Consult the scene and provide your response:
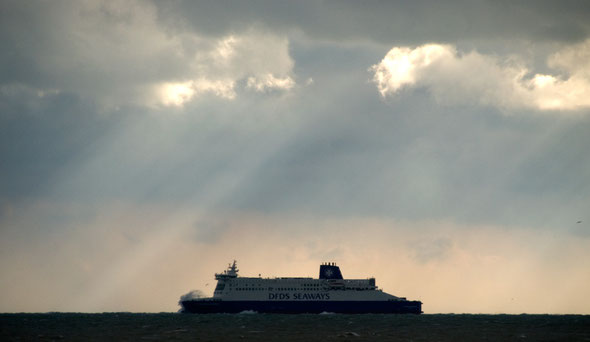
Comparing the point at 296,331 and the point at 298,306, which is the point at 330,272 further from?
the point at 296,331

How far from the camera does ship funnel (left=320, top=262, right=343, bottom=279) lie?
10919cm

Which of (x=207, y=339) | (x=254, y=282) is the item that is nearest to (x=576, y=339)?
(x=207, y=339)

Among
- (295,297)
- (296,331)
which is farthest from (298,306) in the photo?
(296,331)

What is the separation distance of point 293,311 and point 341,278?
1158 cm

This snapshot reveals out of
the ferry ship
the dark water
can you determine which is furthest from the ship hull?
the dark water

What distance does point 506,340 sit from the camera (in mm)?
51500

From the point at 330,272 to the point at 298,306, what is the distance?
9694 mm

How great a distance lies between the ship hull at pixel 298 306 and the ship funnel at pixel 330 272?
5647 mm

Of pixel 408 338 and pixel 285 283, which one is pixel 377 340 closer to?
pixel 408 338

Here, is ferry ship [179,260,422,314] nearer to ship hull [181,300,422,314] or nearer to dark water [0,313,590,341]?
ship hull [181,300,422,314]

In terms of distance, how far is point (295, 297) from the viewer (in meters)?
105

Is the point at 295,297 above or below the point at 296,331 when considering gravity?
above

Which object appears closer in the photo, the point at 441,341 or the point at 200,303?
the point at 441,341

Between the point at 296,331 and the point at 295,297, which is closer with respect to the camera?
the point at 296,331
